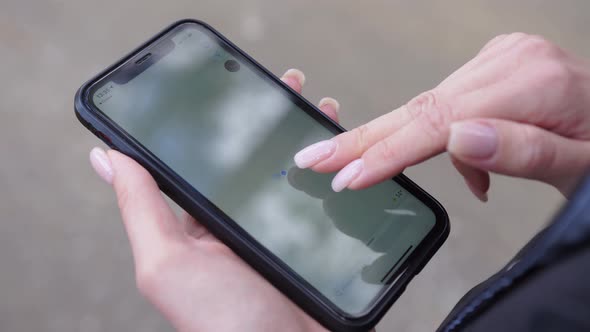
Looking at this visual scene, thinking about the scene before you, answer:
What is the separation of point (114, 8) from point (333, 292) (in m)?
0.76

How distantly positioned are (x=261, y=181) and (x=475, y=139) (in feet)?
0.72

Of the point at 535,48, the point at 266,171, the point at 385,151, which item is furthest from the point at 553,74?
the point at 266,171

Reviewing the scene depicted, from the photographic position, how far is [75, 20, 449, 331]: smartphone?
50cm

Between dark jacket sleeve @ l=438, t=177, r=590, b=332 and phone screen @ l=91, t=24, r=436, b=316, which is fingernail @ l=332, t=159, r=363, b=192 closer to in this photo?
phone screen @ l=91, t=24, r=436, b=316

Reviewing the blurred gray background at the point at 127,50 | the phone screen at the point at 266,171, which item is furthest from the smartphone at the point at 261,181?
the blurred gray background at the point at 127,50

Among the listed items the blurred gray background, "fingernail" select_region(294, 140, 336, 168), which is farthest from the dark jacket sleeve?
the blurred gray background

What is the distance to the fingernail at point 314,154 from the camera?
0.50 metres

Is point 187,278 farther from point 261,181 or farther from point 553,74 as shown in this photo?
point 553,74

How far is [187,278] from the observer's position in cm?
45

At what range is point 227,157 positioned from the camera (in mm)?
536

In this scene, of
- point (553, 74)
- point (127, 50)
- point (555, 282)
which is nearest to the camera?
point (555, 282)

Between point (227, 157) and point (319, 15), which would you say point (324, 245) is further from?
point (319, 15)

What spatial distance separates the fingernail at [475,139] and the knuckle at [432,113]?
1.9 inches

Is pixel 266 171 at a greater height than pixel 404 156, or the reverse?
pixel 404 156
